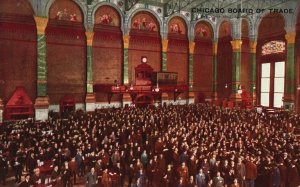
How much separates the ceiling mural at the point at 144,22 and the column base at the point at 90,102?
8.93 m

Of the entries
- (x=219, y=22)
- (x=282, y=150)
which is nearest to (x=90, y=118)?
(x=282, y=150)

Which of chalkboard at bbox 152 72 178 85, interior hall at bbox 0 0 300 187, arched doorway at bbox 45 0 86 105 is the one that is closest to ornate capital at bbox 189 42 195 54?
interior hall at bbox 0 0 300 187

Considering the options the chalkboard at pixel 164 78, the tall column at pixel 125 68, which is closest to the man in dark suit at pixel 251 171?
the chalkboard at pixel 164 78

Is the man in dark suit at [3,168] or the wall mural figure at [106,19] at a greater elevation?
the wall mural figure at [106,19]

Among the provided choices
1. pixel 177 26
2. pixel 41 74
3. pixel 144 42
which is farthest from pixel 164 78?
pixel 41 74

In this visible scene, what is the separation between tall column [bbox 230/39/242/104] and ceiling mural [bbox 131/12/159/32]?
33.0 feet

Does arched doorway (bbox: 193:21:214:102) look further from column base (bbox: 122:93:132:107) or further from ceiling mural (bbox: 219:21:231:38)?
column base (bbox: 122:93:132:107)

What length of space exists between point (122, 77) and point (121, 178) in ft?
58.1

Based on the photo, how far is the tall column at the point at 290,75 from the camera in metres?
29.0

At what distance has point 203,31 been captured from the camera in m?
34.0

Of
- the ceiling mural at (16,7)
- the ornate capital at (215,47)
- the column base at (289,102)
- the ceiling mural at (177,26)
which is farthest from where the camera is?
the ornate capital at (215,47)

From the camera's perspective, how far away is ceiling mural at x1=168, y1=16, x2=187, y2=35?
3172 cm

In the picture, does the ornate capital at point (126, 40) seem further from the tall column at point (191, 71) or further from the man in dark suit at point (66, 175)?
the man in dark suit at point (66, 175)

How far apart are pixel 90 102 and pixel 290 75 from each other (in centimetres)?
2175
